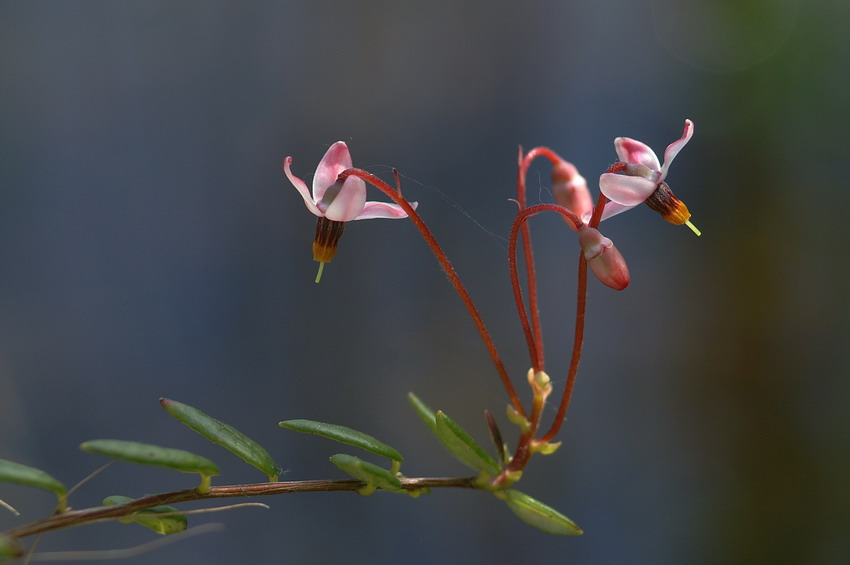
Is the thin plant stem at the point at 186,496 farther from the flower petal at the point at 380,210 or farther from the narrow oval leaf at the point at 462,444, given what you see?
the flower petal at the point at 380,210

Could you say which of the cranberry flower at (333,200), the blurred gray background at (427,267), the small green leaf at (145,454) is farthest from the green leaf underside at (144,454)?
the blurred gray background at (427,267)

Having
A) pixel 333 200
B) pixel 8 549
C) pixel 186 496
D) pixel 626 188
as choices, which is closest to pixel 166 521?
pixel 186 496

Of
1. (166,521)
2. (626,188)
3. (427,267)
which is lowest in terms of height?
(166,521)

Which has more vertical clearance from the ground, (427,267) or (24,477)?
(427,267)

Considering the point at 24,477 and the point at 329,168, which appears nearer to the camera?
the point at 24,477

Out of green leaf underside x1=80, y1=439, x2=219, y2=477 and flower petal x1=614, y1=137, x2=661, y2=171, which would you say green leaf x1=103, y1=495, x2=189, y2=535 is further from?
flower petal x1=614, y1=137, x2=661, y2=171

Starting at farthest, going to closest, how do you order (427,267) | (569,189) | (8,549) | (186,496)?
1. (427,267)
2. (569,189)
3. (186,496)
4. (8,549)

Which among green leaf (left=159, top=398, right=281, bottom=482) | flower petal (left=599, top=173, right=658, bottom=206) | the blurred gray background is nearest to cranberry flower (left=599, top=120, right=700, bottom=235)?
flower petal (left=599, top=173, right=658, bottom=206)

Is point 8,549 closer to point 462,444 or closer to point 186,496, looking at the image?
point 186,496

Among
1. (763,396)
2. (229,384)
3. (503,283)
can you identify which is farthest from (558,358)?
(229,384)
